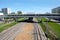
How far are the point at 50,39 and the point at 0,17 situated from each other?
81366mm

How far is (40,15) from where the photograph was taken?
104m

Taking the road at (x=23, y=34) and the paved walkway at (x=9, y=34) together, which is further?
the paved walkway at (x=9, y=34)

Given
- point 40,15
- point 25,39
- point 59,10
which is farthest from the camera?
point 59,10

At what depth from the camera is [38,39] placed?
29953 millimetres

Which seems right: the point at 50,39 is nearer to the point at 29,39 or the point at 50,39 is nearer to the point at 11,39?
the point at 29,39

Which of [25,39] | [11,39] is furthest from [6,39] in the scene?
[25,39]

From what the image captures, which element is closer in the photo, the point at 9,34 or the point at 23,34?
the point at 9,34

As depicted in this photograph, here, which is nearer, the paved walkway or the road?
the road

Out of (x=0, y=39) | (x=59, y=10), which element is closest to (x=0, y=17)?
(x=0, y=39)

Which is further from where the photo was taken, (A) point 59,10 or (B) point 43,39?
(A) point 59,10

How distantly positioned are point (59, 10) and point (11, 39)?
524ft

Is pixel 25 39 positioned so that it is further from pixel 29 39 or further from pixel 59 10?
pixel 59 10

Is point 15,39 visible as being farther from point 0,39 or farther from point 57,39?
point 57,39

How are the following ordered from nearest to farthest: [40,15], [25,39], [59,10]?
[25,39] → [40,15] → [59,10]
